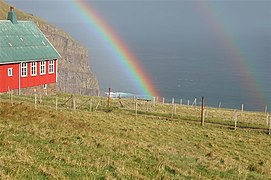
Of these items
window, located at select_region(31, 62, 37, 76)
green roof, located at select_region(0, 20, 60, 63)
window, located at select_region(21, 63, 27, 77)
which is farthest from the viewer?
window, located at select_region(31, 62, 37, 76)

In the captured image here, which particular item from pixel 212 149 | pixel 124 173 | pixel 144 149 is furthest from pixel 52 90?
pixel 124 173

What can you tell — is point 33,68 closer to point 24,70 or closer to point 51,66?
point 24,70

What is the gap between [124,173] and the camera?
11.9 m

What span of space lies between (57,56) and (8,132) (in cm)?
3764

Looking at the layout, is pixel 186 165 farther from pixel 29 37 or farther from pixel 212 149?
pixel 29 37

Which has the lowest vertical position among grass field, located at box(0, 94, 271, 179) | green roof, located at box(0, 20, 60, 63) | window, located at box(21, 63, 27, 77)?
grass field, located at box(0, 94, 271, 179)

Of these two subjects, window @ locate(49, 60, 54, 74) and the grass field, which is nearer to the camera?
the grass field

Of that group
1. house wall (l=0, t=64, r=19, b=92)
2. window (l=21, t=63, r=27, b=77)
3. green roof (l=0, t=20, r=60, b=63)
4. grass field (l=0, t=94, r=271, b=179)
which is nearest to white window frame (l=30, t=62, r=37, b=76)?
green roof (l=0, t=20, r=60, b=63)

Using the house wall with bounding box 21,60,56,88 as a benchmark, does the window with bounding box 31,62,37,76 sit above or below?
above

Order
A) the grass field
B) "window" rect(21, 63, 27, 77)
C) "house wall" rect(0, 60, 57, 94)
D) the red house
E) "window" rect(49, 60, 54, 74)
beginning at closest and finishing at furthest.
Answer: the grass field
"house wall" rect(0, 60, 57, 94)
the red house
"window" rect(21, 63, 27, 77)
"window" rect(49, 60, 54, 74)

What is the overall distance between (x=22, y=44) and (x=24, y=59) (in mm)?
2892

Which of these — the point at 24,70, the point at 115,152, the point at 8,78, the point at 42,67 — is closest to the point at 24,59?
the point at 24,70

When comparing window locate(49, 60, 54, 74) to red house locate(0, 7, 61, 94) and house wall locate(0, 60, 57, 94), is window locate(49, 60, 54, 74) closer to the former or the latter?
red house locate(0, 7, 61, 94)

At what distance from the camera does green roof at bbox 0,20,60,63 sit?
152ft
